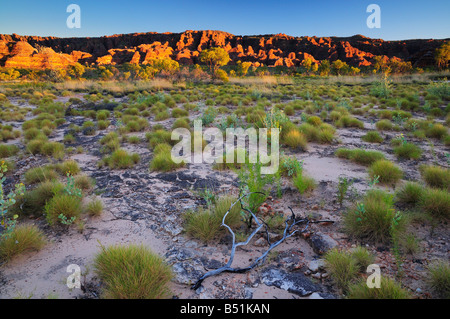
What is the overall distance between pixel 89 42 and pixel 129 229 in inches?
4773

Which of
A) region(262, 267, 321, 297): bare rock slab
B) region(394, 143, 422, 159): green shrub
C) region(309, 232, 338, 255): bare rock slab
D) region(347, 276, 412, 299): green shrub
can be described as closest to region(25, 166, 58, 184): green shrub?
region(262, 267, 321, 297): bare rock slab

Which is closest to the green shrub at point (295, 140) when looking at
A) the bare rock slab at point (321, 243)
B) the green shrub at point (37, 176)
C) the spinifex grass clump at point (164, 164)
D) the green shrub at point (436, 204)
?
the spinifex grass clump at point (164, 164)

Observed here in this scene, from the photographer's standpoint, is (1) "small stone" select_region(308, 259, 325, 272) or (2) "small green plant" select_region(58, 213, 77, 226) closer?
(1) "small stone" select_region(308, 259, 325, 272)

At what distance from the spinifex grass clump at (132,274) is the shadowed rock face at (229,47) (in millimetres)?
75000

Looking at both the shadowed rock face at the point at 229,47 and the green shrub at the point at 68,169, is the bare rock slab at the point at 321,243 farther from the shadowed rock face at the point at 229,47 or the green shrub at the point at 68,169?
the shadowed rock face at the point at 229,47

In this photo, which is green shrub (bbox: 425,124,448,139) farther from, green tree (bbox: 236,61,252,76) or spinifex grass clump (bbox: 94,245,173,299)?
green tree (bbox: 236,61,252,76)

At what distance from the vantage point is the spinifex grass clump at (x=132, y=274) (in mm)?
1761

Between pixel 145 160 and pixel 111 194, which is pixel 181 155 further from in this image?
pixel 111 194

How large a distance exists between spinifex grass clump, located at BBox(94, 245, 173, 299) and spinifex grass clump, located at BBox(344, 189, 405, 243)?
6.68 ft

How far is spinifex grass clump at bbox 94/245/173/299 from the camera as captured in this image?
1761mm

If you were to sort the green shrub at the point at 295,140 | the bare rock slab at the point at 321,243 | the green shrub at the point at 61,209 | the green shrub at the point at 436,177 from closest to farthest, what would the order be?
1. the bare rock slab at the point at 321,243
2. the green shrub at the point at 61,209
3. the green shrub at the point at 436,177
4. the green shrub at the point at 295,140

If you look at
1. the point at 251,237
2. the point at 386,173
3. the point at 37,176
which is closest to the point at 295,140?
the point at 386,173

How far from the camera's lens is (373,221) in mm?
2508

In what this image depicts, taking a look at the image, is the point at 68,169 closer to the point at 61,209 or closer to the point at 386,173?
the point at 61,209
